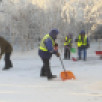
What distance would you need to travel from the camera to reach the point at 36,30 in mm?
21453

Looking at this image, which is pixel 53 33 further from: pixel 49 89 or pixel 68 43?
pixel 68 43

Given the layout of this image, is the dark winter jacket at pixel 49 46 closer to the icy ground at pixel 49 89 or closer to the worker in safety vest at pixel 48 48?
the worker in safety vest at pixel 48 48

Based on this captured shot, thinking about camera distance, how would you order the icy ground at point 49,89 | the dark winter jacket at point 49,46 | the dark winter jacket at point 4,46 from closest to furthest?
the icy ground at point 49,89, the dark winter jacket at point 49,46, the dark winter jacket at point 4,46

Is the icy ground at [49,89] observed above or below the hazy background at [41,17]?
below

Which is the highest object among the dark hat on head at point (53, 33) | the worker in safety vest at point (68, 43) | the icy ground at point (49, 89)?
the dark hat on head at point (53, 33)

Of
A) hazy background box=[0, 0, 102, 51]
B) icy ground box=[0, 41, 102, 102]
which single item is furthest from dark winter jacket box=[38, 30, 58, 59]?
hazy background box=[0, 0, 102, 51]

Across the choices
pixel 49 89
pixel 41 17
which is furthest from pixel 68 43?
pixel 41 17

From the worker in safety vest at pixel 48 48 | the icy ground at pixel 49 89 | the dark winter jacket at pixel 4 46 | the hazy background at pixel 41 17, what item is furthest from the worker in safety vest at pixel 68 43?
the hazy background at pixel 41 17

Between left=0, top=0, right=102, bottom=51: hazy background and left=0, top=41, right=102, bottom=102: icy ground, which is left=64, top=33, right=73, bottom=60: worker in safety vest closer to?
left=0, top=41, right=102, bottom=102: icy ground

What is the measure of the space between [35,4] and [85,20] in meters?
4.93

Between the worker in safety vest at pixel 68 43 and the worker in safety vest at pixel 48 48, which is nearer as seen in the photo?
the worker in safety vest at pixel 48 48

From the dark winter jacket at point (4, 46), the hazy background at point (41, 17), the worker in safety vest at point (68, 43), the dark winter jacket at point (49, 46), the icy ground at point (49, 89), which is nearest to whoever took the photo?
the icy ground at point (49, 89)

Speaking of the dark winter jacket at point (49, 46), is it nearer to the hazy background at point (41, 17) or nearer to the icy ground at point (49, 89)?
the icy ground at point (49, 89)

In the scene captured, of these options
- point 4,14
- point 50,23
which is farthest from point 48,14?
point 4,14
